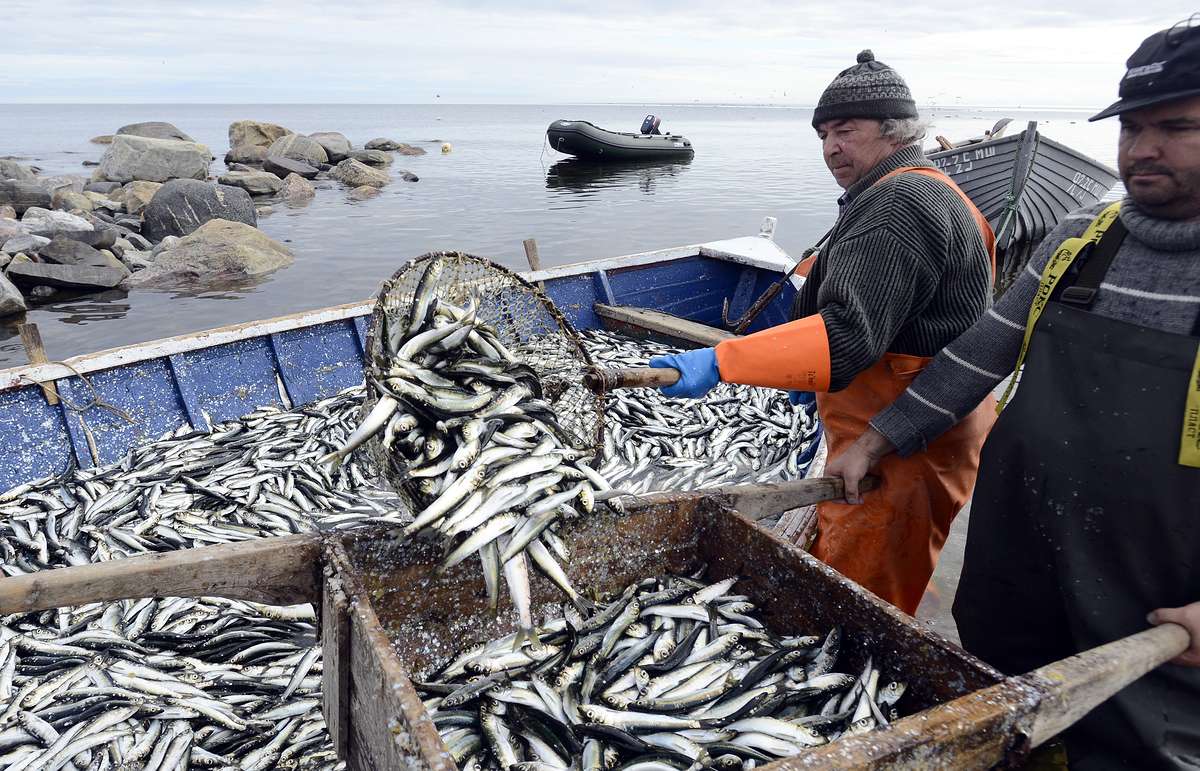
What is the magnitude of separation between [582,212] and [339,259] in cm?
1387

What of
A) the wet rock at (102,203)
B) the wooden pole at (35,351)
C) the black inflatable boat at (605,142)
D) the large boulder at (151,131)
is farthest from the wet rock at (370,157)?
the wooden pole at (35,351)

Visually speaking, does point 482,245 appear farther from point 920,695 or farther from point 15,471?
point 920,695

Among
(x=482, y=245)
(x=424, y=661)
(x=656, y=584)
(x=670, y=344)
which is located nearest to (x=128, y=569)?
(x=424, y=661)

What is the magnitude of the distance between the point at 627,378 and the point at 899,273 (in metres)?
1.32

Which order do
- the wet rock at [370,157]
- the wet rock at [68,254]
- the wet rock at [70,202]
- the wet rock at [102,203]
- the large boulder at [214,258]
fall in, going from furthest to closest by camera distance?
the wet rock at [370,157]
the wet rock at [102,203]
the wet rock at [70,202]
the large boulder at [214,258]
the wet rock at [68,254]

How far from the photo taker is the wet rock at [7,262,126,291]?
17.7 metres

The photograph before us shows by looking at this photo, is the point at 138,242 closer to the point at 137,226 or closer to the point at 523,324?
the point at 137,226

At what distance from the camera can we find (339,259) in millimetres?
23250

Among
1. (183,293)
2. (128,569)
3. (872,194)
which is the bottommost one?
(183,293)

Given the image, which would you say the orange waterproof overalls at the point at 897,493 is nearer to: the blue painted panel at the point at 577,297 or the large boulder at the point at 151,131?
the blue painted panel at the point at 577,297

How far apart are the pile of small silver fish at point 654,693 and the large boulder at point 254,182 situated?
36.8 m

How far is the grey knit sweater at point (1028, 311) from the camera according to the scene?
2494 mm

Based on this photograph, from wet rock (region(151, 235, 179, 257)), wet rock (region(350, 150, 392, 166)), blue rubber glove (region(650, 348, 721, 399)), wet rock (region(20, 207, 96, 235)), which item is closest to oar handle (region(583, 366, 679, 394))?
blue rubber glove (region(650, 348, 721, 399))

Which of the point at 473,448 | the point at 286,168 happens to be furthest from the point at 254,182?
the point at 473,448
